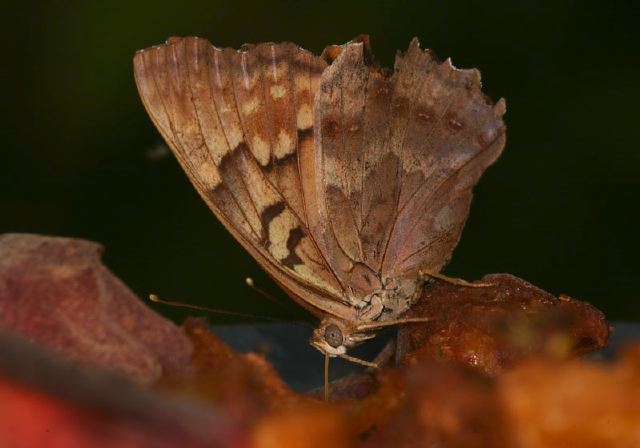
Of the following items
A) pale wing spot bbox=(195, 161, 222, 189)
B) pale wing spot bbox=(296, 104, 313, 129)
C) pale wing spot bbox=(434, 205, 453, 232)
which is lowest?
pale wing spot bbox=(434, 205, 453, 232)

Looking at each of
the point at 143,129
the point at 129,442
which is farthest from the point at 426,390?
the point at 143,129

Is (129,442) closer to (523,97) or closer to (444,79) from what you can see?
(444,79)

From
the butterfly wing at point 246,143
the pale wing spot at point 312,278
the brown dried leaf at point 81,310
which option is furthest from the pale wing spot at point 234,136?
the brown dried leaf at point 81,310

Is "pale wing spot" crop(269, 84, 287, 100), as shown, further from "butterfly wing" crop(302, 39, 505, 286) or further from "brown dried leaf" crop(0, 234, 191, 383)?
"brown dried leaf" crop(0, 234, 191, 383)

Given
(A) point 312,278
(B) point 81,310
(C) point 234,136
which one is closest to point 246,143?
(C) point 234,136

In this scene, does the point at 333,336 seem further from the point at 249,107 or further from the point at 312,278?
the point at 249,107

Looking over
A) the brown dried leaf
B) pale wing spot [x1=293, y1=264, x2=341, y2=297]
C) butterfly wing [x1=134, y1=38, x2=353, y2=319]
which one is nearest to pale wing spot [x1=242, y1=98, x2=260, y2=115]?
butterfly wing [x1=134, y1=38, x2=353, y2=319]
